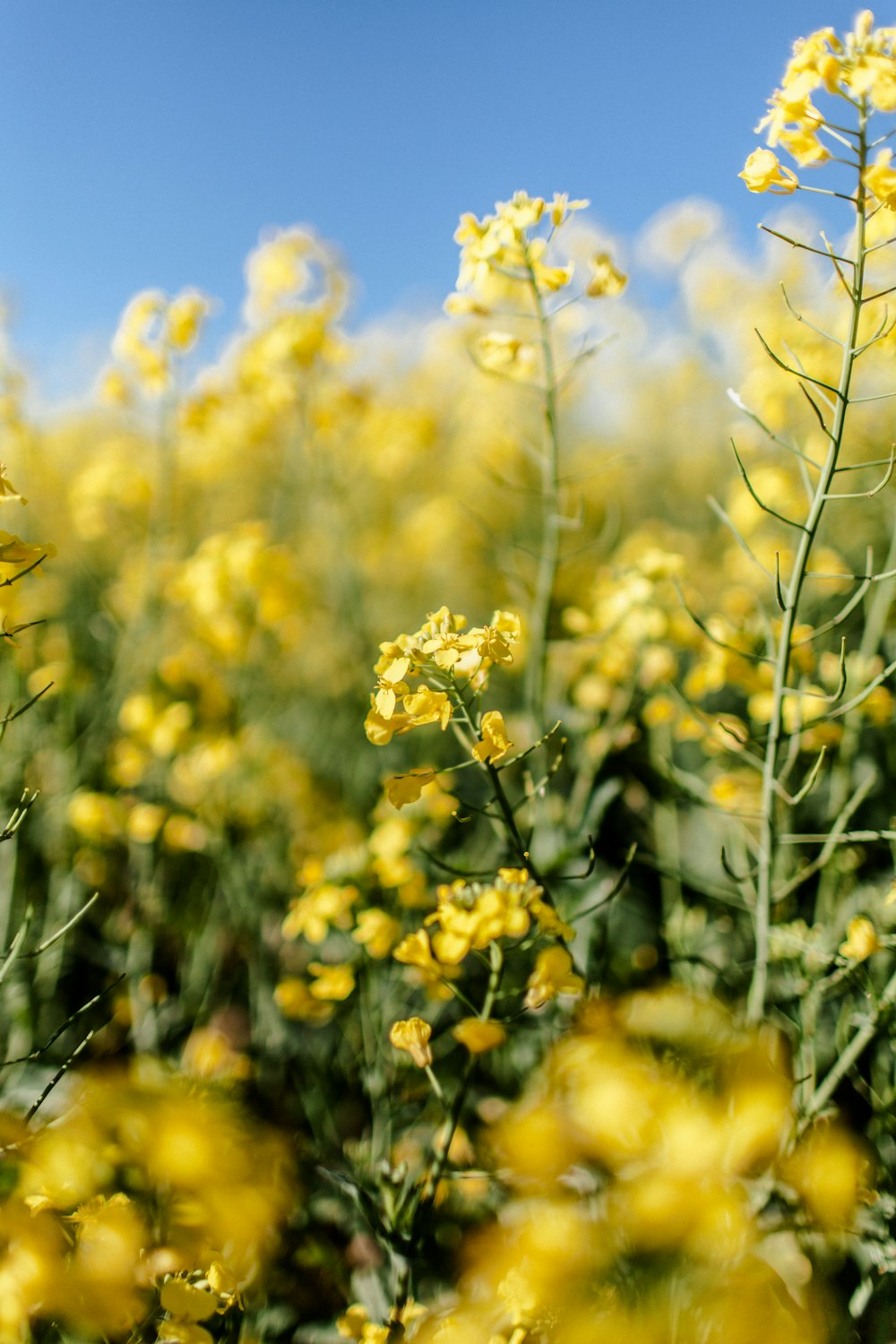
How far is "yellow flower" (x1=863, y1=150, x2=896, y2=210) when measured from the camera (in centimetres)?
78

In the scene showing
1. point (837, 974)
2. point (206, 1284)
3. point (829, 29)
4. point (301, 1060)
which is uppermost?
point (829, 29)

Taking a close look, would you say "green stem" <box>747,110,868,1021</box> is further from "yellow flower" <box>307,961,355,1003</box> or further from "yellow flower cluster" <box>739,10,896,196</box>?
"yellow flower" <box>307,961,355,1003</box>

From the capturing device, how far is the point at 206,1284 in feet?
2.73

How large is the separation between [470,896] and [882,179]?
0.86 m

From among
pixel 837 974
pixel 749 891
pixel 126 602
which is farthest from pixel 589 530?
pixel 837 974

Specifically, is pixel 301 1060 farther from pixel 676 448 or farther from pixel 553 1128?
pixel 676 448

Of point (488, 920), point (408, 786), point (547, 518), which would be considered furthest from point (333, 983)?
point (547, 518)

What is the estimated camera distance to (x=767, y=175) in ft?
2.78

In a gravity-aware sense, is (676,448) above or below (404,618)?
above

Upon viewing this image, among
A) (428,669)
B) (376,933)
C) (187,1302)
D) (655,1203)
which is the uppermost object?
(428,669)

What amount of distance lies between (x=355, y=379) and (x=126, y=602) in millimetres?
1108

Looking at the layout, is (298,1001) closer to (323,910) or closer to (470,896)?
(323,910)

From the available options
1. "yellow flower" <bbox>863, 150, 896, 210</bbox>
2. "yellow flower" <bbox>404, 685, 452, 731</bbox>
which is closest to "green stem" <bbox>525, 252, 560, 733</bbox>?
"yellow flower" <bbox>863, 150, 896, 210</bbox>

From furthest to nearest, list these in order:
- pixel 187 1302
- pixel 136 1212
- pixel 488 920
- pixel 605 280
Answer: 1. pixel 605 280
2. pixel 136 1212
3. pixel 488 920
4. pixel 187 1302
